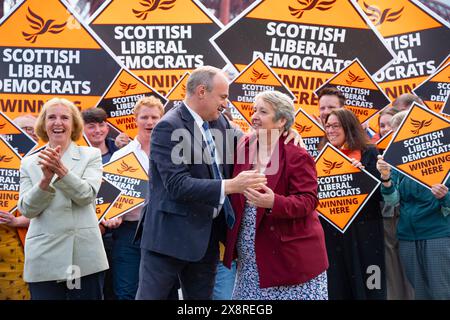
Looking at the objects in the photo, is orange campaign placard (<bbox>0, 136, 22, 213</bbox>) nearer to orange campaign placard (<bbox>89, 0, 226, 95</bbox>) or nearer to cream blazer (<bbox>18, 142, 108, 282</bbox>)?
cream blazer (<bbox>18, 142, 108, 282</bbox>)

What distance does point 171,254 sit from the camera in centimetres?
512

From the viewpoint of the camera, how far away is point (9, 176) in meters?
6.75

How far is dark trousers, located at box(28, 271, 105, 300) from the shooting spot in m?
5.68

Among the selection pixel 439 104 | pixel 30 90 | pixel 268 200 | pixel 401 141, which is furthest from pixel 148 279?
pixel 439 104

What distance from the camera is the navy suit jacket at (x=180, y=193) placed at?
504 centimetres

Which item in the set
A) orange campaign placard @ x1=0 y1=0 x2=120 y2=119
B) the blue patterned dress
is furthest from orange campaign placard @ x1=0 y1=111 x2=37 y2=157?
the blue patterned dress

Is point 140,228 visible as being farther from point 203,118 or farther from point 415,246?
point 415,246

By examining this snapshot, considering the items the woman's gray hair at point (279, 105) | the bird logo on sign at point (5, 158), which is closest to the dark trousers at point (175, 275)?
the woman's gray hair at point (279, 105)

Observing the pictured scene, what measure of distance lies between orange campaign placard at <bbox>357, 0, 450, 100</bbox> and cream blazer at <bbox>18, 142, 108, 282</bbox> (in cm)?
391

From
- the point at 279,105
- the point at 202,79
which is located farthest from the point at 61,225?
the point at 279,105

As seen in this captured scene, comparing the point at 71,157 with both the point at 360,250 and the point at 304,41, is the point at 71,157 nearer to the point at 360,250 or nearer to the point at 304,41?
the point at 360,250

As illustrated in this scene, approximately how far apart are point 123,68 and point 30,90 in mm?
919

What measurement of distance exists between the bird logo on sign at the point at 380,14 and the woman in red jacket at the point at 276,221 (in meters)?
3.69

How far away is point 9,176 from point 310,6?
3.52m
